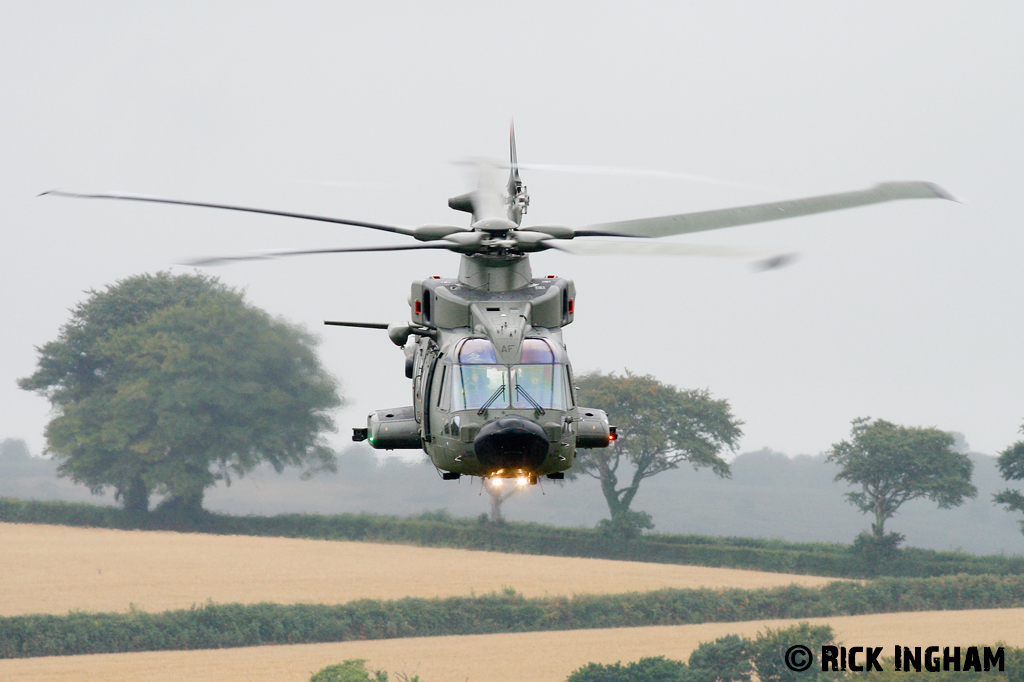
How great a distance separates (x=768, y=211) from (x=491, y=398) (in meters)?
5.04

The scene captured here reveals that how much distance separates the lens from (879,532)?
2867 inches

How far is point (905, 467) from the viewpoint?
8069 centimetres

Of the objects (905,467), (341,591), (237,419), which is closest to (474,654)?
(341,591)

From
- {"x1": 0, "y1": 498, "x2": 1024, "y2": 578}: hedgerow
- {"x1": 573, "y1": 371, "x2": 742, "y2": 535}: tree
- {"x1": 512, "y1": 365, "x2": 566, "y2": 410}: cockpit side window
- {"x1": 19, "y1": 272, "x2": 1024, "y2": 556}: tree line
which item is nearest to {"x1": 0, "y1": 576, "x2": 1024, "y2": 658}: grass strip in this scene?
{"x1": 0, "y1": 498, "x2": 1024, "y2": 578}: hedgerow

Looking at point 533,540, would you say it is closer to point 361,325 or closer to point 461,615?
point 461,615

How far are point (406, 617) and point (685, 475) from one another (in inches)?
5455

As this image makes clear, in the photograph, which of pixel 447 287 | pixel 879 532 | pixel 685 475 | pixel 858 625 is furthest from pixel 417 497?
pixel 447 287

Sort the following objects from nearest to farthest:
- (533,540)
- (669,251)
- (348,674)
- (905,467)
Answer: (669,251) → (348,674) → (533,540) → (905,467)

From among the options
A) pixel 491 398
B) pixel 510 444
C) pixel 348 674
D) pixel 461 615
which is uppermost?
pixel 491 398

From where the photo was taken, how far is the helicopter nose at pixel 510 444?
15.6 m

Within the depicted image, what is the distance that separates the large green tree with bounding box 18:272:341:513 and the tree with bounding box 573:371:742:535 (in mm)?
20969

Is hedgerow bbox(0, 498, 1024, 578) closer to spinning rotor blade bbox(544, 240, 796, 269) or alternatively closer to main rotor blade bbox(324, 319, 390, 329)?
main rotor blade bbox(324, 319, 390, 329)

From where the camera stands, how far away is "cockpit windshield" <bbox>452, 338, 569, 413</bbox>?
16.5 meters

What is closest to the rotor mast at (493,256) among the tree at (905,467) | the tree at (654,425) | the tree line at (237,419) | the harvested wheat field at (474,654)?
the harvested wheat field at (474,654)
